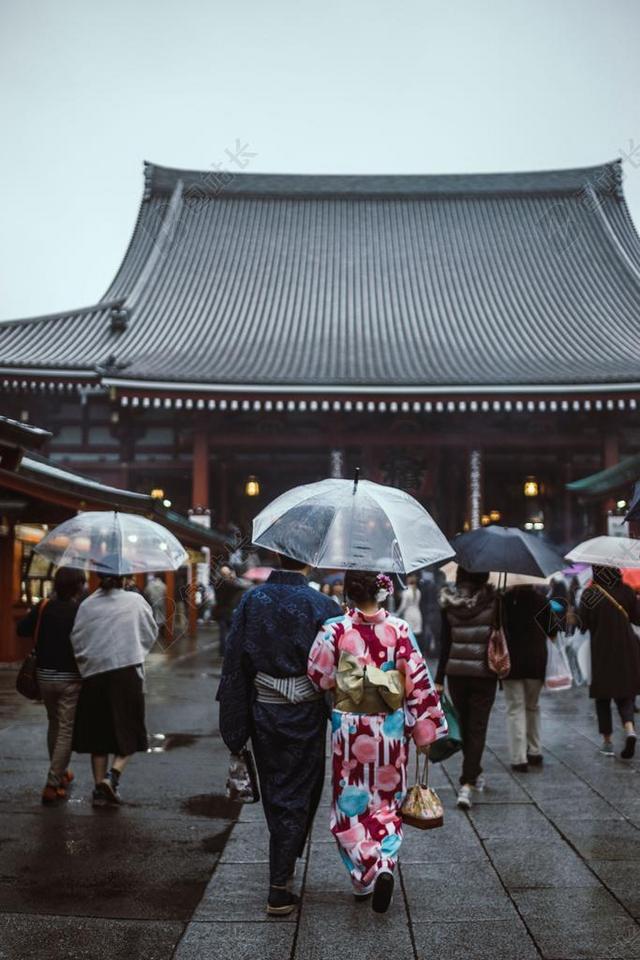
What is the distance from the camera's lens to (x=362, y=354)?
20688mm

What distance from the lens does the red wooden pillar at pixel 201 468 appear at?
19344 millimetres

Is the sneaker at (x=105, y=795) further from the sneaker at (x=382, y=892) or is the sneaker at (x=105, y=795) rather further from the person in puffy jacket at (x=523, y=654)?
the person in puffy jacket at (x=523, y=654)

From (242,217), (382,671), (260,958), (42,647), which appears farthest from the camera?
(242,217)

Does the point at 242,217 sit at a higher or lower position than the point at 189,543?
higher

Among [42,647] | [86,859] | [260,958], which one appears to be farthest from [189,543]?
[260,958]

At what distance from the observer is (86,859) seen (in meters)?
4.90

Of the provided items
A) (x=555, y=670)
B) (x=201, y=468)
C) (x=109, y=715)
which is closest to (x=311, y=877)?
(x=109, y=715)

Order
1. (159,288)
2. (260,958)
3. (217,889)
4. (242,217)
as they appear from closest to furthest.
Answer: (260,958) → (217,889) → (159,288) → (242,217)

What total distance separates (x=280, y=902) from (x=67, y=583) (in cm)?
300

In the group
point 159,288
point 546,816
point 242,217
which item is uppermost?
point 242,217

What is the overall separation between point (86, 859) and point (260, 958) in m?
1.59

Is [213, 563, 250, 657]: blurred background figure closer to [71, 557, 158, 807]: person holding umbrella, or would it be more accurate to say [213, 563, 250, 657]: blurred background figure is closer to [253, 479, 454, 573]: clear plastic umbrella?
[71, 557, 158, 807]: person holding umbrella

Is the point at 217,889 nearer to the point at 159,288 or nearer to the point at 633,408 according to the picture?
the point at 633,408

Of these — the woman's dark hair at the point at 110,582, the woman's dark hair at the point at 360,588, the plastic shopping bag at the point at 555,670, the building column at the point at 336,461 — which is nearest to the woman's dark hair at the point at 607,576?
the plastic shopping bag at the point at 555,670
